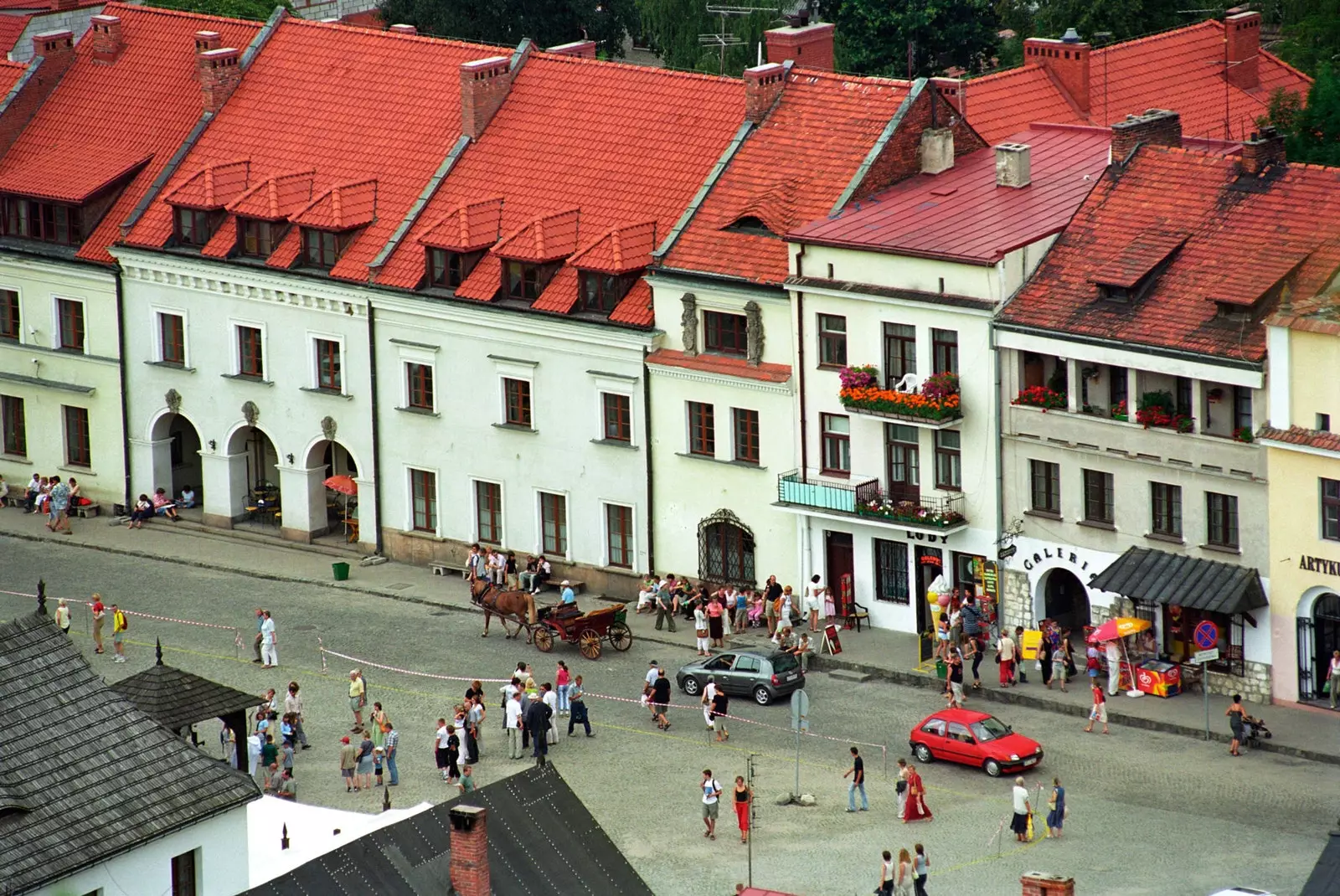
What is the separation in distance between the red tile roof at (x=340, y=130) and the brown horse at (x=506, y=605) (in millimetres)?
11470

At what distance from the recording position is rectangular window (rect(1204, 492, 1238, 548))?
76.2 meters

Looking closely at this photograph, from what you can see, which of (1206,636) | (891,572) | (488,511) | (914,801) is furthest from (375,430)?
(1206,636)

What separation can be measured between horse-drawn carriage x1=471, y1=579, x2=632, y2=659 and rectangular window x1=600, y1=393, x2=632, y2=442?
17.0 ft

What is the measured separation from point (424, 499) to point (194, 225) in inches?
441

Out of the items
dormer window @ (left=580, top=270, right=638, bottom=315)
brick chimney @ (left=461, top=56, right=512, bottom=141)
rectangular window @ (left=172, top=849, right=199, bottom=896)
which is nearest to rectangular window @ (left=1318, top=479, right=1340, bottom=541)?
dormer window @ (left=580, top=270, right=638, bottom=315)

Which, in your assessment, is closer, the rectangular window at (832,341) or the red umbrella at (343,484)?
the rectangular window at (832,341)

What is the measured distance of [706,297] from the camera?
84312 millimetres

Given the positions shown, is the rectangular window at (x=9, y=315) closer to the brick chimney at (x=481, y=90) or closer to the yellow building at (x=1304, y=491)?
the brick chimney at (x=481, y=90)

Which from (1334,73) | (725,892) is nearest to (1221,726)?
(725,892)

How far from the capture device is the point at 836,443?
273 ft

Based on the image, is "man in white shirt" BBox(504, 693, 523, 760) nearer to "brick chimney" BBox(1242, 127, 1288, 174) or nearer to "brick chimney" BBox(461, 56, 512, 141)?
"brick chimney" BBox(461, 56, 512, 141)

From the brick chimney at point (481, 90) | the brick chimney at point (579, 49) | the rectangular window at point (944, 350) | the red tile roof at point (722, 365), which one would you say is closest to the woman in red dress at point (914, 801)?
the rectangular window at point (944, 350)

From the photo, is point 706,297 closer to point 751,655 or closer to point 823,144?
point 823,144

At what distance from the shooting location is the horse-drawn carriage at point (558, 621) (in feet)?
270
